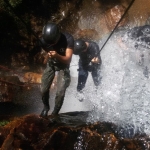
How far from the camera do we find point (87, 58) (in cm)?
670

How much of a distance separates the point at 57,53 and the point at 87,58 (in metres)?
2.26

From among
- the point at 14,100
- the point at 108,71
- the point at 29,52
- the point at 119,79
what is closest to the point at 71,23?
the point at 29,52

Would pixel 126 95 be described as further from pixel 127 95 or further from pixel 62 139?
pixel 62 139

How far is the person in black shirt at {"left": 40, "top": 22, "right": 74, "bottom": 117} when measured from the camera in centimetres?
456

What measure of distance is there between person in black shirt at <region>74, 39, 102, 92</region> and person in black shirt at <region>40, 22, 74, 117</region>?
1297 mm

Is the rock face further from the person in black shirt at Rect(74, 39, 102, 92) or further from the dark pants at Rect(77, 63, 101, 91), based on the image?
the dark pants at Rect(77, 63, 101, 91)

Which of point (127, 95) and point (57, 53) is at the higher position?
point (57, 53)

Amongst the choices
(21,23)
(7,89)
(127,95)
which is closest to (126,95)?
(127,95)

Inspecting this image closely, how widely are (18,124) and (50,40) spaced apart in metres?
1.81

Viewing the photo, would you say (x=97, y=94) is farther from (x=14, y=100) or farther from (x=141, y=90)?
(x=14, y=100)

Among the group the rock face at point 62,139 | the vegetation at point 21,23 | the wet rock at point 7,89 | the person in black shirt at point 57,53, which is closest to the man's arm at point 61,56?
the person in black shirt at point 57,53

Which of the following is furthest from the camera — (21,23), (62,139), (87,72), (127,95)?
(21,23)

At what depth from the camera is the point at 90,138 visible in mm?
3555

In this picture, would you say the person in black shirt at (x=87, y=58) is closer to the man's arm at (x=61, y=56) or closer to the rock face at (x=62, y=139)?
the man's arm at (x=61, y=56)
